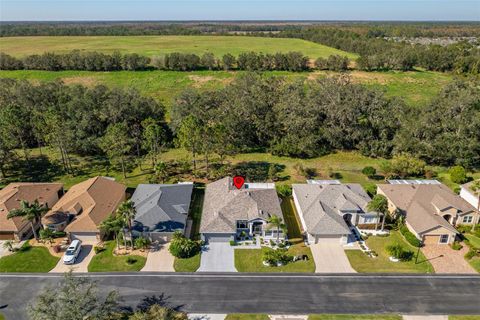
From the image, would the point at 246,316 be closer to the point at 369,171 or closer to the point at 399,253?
the point at 399,253

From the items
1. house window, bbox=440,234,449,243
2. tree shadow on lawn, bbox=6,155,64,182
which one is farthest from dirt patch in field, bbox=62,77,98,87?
house window, bbox=440,234,449,243

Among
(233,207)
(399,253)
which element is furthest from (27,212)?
(399,253)

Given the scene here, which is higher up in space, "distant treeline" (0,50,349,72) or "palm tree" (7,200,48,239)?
"distant treeline" (0,50,349,72)

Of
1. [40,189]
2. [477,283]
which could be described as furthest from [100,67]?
[477,283]

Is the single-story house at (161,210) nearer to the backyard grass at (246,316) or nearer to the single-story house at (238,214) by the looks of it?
the single-story house at (238,214)

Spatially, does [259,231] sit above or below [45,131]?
below

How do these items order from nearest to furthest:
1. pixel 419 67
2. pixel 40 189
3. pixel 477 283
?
pixel 477 283 → pixel 40 189 → pixel 419 67

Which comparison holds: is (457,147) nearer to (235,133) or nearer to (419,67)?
(235,133)

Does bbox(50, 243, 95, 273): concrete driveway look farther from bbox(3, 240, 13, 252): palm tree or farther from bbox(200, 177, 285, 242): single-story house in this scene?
bbox(200, 177, 285, 242): single-story house
